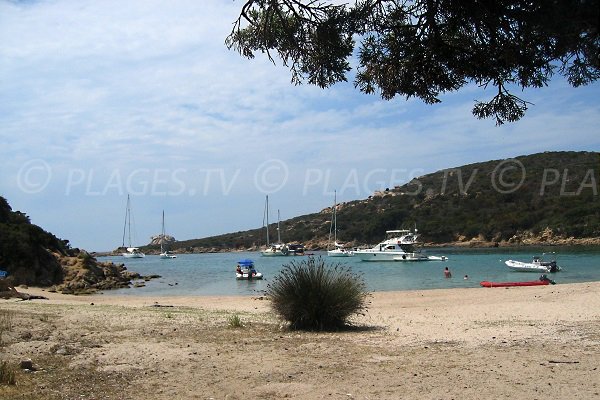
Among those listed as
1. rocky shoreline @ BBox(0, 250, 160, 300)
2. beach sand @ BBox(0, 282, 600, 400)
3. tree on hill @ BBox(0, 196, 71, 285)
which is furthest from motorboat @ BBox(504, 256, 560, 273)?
tree on hill @ BBox(0, 196, 71, 285)

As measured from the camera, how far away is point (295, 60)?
20.3 feet

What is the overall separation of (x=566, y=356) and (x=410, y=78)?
424 centimetres

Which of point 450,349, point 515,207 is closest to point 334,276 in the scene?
point 450,349

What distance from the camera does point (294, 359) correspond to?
7.80 metres

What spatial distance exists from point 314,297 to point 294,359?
3398 mm

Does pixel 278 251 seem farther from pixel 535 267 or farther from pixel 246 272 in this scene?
pixel 535 267

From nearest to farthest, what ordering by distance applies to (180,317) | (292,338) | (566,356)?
(566,356), (292,338), (180,317)

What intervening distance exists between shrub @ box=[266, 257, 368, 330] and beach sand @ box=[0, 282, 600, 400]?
38 cm

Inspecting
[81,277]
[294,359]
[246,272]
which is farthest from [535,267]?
[294,359]

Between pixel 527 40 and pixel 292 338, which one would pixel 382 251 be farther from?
pixel 527 40

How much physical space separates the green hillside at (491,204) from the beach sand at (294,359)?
78246 millimetres

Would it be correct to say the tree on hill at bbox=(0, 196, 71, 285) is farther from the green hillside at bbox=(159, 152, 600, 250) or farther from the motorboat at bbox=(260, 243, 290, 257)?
the motorboat at bbox=(260, 243, 290, 257)

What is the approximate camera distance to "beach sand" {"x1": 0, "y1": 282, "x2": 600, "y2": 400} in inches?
240

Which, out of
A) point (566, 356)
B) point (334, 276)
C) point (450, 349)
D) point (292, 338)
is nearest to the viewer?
point (566, 356)
